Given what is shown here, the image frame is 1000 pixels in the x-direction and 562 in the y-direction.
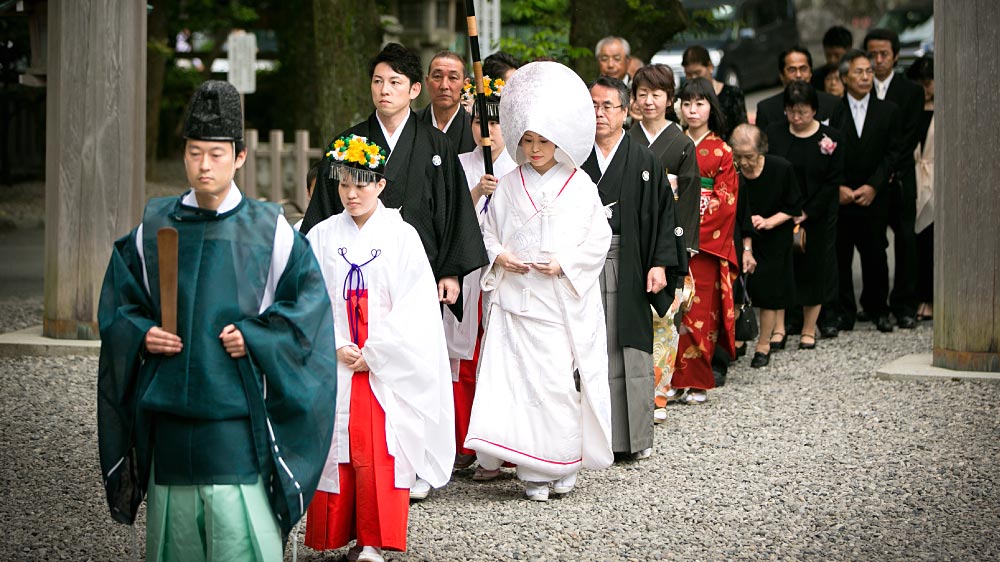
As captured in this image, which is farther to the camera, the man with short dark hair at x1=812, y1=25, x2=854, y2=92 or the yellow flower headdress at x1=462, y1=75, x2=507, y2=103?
the man with short dark hair at x1=812, y1=25, x2=854, y2=92

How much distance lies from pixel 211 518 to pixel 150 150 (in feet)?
56.4

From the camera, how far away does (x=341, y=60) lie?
41.9ft

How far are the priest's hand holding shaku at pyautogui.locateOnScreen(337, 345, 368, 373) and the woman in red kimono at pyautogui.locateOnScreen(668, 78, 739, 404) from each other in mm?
3471

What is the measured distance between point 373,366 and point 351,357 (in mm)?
96

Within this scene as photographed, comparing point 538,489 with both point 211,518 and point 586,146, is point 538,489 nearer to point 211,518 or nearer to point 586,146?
point 586,146

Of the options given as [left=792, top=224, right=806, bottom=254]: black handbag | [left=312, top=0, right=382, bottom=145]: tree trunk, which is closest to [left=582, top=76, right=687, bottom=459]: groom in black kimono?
[left=792, top=224, right=806, bottom=254]: black handbag

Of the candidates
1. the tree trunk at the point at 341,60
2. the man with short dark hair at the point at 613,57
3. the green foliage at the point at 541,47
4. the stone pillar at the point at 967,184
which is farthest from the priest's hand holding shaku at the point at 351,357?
the tree trunk at the point at 341,60

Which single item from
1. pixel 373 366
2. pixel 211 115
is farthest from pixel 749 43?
pixel 211 115

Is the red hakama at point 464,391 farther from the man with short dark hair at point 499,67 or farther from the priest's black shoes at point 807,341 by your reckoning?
the priest's black shoes at point 807,341

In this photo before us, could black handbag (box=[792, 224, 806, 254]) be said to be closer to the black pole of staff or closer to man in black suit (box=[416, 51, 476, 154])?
man in black suit (box=[416, 51, 476, 154])

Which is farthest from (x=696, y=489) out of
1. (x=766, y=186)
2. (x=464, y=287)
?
(x=766, y=186)

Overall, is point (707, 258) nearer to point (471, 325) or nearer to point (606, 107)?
point (606, 107)

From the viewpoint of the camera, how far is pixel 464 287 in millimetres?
6562

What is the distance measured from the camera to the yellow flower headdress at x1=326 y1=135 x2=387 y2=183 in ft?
16.5
